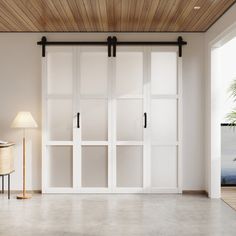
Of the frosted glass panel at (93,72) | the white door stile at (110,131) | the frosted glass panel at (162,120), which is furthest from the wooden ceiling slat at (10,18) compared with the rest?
the frosted glass panel at (162,120)

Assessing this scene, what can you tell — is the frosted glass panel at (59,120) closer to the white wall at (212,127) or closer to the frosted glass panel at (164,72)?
the frosted glass panel at (164,72)

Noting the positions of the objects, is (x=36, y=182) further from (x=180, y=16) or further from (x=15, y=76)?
(x=180, y=16)

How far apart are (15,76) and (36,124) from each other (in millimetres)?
857

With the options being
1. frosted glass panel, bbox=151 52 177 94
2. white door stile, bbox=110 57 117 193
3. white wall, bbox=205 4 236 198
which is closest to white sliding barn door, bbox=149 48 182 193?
frosted glass panel, bbox=151 52 177 94

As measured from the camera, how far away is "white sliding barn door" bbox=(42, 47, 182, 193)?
685 cm

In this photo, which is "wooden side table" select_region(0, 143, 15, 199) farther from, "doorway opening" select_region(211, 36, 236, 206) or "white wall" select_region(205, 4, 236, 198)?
"doorway opening" select_region(211, 36, 236, 206)

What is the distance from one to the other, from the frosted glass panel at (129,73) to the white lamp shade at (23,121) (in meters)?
1.39

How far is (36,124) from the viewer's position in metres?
6.69

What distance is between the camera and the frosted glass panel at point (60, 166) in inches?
271

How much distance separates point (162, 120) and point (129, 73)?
0.89 metres

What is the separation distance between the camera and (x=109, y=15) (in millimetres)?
5812

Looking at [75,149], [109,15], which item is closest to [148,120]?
[75,149]

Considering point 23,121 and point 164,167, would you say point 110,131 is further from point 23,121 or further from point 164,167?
point 23,121

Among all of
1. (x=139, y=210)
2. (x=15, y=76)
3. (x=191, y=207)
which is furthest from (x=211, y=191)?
(x=15, y=76)
